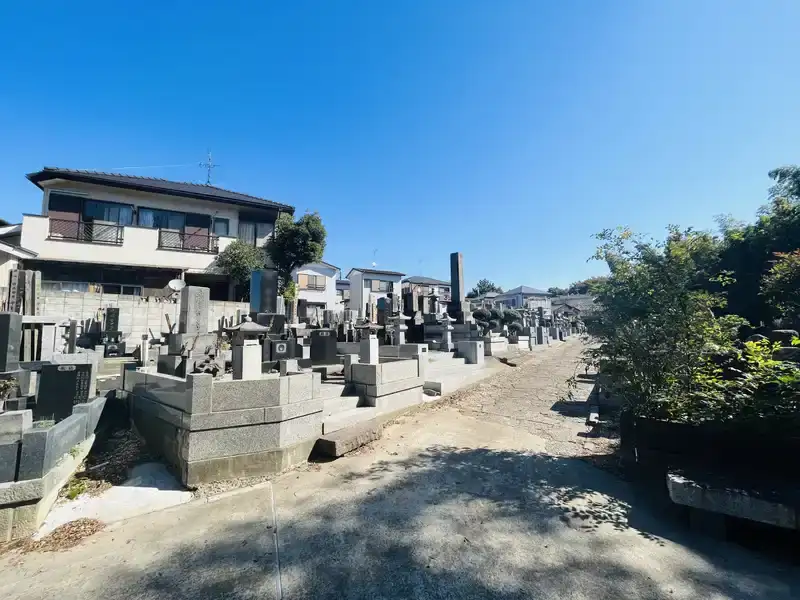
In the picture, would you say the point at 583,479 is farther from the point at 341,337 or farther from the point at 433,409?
the point at 341,337

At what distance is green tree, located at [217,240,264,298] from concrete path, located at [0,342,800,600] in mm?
16676

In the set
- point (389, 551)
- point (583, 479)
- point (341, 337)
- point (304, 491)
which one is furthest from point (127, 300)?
point (583, 479)

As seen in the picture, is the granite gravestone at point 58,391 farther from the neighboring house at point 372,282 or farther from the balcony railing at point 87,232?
the neighboring house at point 372,282

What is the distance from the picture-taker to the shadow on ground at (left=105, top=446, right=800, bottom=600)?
2500 mm

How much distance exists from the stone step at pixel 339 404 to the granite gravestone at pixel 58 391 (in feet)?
12.0

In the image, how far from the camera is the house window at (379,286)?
3731 cm

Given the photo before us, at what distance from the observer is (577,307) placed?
3934cm

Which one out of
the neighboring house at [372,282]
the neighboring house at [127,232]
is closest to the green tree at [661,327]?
the neighboring house at [127,232]

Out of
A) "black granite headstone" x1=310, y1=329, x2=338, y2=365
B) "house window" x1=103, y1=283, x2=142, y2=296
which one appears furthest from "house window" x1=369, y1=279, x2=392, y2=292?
"black granite headstone" x1=310, y1=329, x2=338, y2=365

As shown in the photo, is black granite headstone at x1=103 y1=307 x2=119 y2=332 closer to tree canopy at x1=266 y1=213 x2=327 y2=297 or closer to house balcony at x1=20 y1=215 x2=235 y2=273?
house balcony at x1=20 y1=215 x2=235 y2=273

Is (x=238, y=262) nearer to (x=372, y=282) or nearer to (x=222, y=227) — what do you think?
(x=222, y=227)

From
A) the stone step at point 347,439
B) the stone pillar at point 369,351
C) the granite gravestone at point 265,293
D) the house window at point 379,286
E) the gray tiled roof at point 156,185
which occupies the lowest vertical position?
the stone step at point 347,439

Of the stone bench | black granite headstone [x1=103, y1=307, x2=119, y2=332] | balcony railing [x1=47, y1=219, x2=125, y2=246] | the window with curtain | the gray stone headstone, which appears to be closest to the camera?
the stone bench

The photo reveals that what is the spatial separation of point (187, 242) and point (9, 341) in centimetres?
1549
